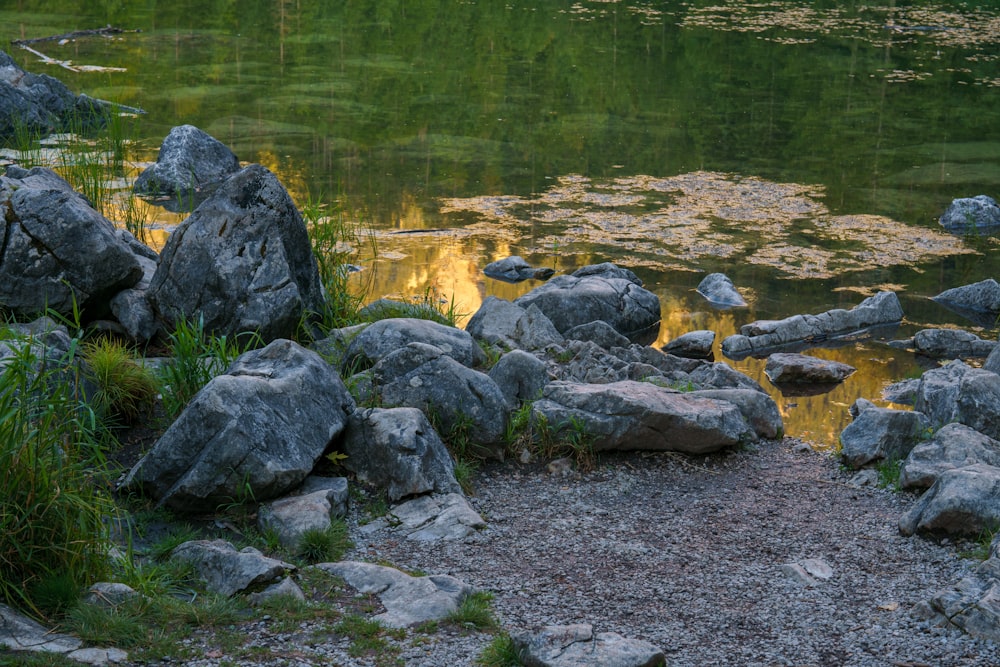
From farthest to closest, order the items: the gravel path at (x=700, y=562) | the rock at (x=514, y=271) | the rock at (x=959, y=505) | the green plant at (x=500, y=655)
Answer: the rock at (x=514, y=271) → the rock at (x=959, y=505) → the gravel path at (x=700, y=562) → the green plant at (x=500, y=655)

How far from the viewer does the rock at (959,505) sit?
481cm

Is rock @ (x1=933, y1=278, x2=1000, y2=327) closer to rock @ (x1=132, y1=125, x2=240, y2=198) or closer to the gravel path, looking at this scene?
the gravel path

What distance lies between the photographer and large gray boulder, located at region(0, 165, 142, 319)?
6340 millimetres

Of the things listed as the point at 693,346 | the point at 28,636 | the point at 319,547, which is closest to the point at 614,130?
the point at 693,346

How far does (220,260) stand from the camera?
6617 millimetres

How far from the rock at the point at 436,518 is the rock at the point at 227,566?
0.76 m

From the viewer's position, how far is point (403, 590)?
13.8 feet

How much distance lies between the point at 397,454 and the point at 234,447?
2.48ft

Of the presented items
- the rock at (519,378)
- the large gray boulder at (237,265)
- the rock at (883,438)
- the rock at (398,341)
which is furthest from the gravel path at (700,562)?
the large gray boulder at (237,265)

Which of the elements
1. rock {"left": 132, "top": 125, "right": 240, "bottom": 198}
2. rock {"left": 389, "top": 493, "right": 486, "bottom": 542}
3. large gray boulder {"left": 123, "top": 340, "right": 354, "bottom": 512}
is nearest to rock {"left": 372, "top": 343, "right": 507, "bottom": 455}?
rock {"left": 389, "top": 493, "right": 486, "bottom": 542}

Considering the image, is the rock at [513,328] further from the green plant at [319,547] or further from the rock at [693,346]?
the green plant at [319,547]

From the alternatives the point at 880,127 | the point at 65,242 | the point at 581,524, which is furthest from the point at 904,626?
the point at 880,127

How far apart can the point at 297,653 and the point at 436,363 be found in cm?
241

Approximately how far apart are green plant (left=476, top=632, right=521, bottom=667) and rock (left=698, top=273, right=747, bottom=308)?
5682mm
